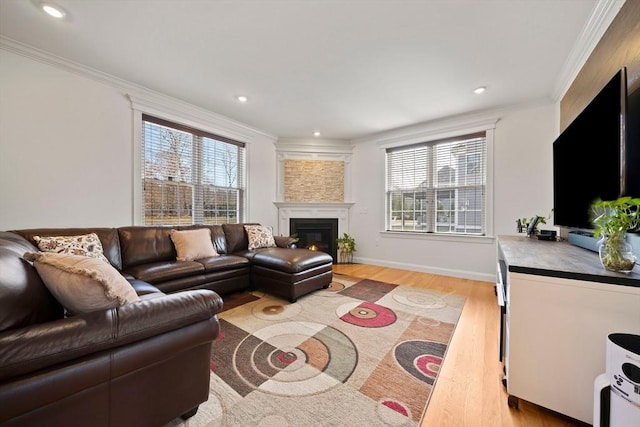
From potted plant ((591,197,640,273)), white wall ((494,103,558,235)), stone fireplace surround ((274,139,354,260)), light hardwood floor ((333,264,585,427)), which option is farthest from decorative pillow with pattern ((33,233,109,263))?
white wall ((494,103,558,235))

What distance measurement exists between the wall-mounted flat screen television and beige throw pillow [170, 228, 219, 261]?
367 centimetres

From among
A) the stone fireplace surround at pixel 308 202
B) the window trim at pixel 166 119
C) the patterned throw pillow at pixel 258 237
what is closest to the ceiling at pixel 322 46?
the window trim at pixel 166 119

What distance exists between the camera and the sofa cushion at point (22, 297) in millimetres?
882

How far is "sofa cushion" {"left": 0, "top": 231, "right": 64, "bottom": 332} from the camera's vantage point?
882mm

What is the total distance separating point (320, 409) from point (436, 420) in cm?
62

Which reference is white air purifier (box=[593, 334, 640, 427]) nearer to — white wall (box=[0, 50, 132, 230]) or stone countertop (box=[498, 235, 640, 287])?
stone countertop (box=[498, 235, 640, 287])

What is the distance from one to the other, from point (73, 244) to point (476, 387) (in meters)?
3.37

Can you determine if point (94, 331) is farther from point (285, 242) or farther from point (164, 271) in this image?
point (285, 242)

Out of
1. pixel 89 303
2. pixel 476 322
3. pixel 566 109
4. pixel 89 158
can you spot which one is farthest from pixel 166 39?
pixel 566 109

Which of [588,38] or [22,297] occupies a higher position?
[588,38]

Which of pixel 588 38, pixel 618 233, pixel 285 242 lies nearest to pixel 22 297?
pixel 618 233

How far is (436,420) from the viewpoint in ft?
4.18

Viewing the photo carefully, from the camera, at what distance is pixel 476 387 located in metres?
1.52

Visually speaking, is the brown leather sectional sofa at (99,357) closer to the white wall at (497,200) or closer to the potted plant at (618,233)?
the potted plant at (618,233)
